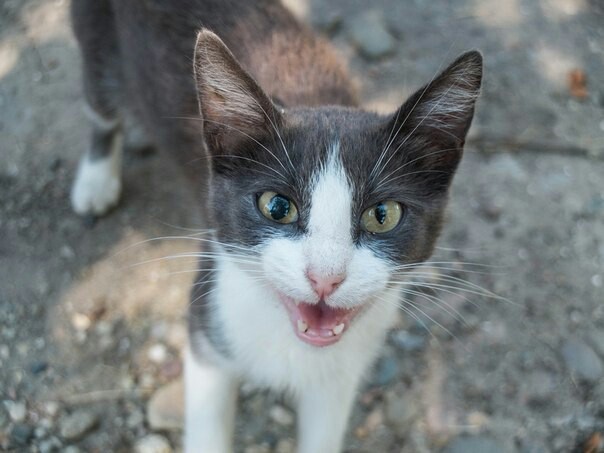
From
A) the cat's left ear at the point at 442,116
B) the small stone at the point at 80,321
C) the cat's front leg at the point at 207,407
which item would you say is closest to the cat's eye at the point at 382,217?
the cat's left ear at the point at 442,116

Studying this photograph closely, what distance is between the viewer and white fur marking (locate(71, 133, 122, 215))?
10.5 ft

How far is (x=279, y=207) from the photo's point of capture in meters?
1.92

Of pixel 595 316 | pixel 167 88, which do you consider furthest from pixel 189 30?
pixel 595 316

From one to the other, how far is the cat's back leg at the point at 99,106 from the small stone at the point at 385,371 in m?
1.39

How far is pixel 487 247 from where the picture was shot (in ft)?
10.4

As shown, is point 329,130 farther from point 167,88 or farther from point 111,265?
point 111,265

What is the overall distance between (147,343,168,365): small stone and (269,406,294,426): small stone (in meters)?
0.47

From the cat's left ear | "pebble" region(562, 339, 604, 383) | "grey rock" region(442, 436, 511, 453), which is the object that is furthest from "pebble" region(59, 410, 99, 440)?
"pebble" region(562, 339, 604, 383)

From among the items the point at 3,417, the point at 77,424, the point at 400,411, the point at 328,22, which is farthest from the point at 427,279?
the point at 328,22

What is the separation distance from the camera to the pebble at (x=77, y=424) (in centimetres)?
260

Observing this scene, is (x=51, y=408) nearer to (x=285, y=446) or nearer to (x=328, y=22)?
(x=285, y=446)

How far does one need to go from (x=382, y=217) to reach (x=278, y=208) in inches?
10.9

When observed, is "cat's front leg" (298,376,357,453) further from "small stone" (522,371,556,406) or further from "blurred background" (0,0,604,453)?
"small stone" (522,371,556,406)

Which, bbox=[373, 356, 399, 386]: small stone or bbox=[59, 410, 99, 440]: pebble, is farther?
bbox=[373, 356, 399, 386]: small stone
